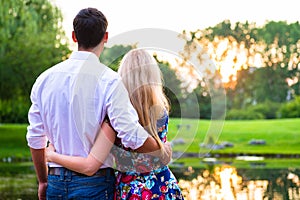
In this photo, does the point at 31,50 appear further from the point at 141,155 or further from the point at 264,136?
the point at 141,155

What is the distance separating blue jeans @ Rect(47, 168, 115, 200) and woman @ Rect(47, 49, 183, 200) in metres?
0.05

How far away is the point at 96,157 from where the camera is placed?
307cm

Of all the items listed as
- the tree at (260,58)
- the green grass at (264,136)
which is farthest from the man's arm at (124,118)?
the tree at (260,58)

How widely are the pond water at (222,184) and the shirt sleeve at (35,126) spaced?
20.3 feet

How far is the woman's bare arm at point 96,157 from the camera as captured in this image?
306 centimetres

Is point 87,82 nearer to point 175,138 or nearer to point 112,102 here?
point 112,102

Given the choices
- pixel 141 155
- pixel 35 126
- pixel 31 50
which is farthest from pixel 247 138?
pixel 35 126

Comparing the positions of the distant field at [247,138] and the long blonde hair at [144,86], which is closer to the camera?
the long blonde hair at [144,86]

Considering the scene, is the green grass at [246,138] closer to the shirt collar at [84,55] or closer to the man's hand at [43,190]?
the man's hand at [43,190]

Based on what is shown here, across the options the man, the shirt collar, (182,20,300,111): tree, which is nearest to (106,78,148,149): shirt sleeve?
the man

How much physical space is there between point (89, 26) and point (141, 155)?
716mm

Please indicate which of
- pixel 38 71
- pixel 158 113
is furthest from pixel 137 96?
pixel 38 71

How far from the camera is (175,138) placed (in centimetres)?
364

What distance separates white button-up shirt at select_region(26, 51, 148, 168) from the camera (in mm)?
3002
